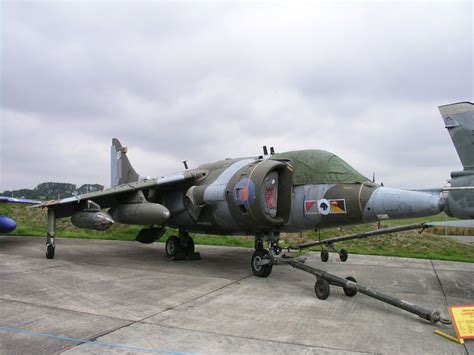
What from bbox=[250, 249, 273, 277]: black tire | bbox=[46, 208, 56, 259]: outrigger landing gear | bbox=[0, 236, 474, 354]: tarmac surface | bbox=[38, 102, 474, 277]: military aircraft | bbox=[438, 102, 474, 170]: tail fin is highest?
bbox=[438, 102, 474, 170]: tail fin

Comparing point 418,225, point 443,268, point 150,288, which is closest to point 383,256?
point 443,268

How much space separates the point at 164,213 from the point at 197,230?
1.65 meters

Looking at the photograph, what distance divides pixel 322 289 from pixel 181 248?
5.70m

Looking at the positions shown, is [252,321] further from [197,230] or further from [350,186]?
[197,230]

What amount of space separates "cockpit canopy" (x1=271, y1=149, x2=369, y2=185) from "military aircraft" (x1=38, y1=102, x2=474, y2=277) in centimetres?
2

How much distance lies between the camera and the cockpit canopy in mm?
8102

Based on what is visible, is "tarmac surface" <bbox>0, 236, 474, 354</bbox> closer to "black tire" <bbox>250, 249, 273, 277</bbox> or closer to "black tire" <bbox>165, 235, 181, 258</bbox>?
Result: "black tire" <bbox>250, 249, 273, 277</bbox>

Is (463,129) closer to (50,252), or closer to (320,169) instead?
(320,169)

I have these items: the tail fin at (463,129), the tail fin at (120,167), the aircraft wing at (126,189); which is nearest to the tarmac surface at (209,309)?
the aircraft wing at (126,189)

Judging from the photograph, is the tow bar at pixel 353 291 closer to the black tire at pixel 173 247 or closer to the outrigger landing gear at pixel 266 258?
the outrigger landing gear at pixel 266 258

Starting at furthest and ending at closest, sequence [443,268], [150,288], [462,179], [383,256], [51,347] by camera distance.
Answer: [383,256], [443,268], [150,288], [462,179], [51,347]

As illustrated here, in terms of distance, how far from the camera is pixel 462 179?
6551 mm

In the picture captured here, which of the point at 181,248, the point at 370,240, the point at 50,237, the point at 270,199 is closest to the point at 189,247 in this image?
the point at 181,248

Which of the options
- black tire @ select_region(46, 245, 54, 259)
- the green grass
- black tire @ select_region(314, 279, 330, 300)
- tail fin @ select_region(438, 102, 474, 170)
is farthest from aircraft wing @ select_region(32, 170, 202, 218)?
tail fin @ select_region(438, 102, 474, 170)
